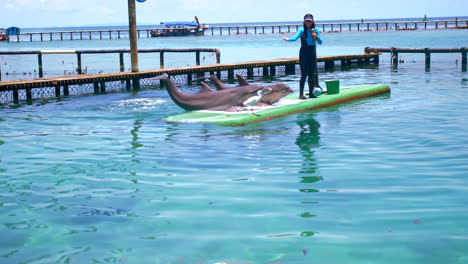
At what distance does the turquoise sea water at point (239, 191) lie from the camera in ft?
17.0

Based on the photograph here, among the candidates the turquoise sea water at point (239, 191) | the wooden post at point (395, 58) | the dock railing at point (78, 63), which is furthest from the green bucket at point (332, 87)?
the wooden post at point (395, 58)

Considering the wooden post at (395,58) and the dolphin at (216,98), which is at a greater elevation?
the wooden post at (395,58)

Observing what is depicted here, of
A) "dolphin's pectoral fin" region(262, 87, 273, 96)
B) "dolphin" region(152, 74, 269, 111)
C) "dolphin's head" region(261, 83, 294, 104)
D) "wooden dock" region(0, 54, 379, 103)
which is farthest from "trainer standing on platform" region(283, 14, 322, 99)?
"wooden dock" region(0, 54, 379, 103)

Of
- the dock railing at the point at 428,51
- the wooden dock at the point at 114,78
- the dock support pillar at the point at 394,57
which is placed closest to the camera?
the wooden dock at the point at 114,78

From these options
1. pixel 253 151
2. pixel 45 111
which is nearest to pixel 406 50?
pixel 45 111

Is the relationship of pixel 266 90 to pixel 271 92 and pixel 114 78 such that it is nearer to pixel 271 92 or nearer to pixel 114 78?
pixel 271 92

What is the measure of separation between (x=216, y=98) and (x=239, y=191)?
6.27 metres

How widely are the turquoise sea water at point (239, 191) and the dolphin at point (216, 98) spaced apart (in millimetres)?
807

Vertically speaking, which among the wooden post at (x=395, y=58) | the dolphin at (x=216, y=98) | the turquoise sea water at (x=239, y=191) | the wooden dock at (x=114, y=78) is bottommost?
the turquoise sea water at (x=239, y=191)

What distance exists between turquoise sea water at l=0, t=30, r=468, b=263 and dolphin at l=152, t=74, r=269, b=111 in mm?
807

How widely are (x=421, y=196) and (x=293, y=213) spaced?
1646mm

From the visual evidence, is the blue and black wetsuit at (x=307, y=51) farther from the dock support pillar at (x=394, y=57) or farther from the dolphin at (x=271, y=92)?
the dock support pillar at (x=394, y=57)

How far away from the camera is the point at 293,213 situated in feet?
19.9

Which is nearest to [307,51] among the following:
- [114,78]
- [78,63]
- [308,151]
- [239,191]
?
[308,151]
